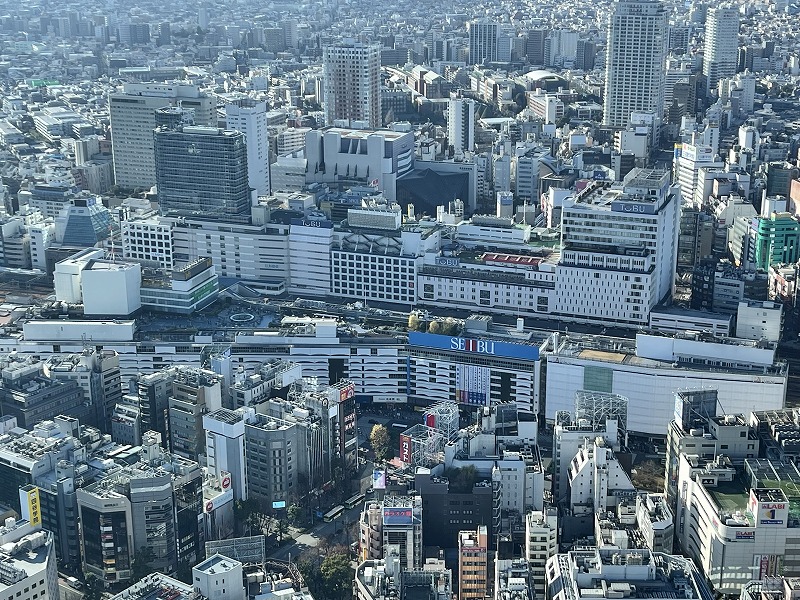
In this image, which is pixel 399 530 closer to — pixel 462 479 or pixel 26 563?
pixel 462 479

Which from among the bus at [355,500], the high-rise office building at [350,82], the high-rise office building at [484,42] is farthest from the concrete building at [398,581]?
the high-rise office building at [484,42]

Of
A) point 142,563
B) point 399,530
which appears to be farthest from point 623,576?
point 142,563

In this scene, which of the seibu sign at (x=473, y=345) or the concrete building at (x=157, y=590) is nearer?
the concrete building at (x=157, y=590)

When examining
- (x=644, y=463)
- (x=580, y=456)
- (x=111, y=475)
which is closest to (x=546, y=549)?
(x=580, y=456)

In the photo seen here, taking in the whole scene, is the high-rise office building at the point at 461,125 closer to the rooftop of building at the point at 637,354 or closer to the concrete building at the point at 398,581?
the rooftop of building at the point at 637,354

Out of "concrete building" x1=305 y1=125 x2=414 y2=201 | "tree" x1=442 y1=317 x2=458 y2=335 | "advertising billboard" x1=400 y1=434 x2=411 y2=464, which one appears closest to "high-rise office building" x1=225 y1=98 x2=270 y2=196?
"concrete building" x1=305 y1=125 x2=414 y2=201

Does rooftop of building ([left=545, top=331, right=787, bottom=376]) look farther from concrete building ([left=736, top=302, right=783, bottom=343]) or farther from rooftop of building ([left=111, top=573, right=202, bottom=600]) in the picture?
rooftop of building ([left=111, top=573, right=202, bottom=600])
